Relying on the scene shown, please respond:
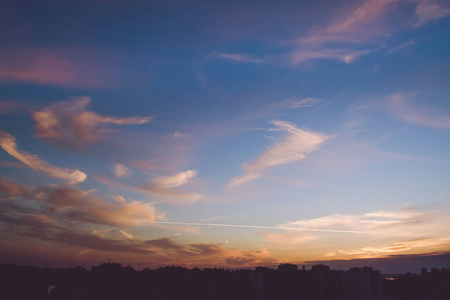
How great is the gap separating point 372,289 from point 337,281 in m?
23.9

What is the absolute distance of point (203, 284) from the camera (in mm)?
89312

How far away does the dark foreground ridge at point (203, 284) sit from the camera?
6103cm

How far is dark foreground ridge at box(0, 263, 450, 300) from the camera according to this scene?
61.0 m

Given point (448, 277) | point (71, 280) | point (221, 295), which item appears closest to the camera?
point (71, 280)

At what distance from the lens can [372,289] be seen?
275 ft

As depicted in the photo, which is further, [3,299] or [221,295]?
[221,295]

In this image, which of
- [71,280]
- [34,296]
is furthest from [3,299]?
[71,280]

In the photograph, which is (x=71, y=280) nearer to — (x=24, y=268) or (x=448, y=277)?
A: (x=24, y=268)

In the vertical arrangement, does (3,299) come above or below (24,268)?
below

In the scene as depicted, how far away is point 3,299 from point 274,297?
67.7 metres

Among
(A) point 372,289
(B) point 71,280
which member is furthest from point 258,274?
(B) point 71,280

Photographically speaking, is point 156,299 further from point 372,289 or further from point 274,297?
point 372,289

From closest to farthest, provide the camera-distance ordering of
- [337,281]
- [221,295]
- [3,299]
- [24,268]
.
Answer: [3,299], [24,268], [221,295], [337,281]

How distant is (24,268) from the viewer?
206ft
